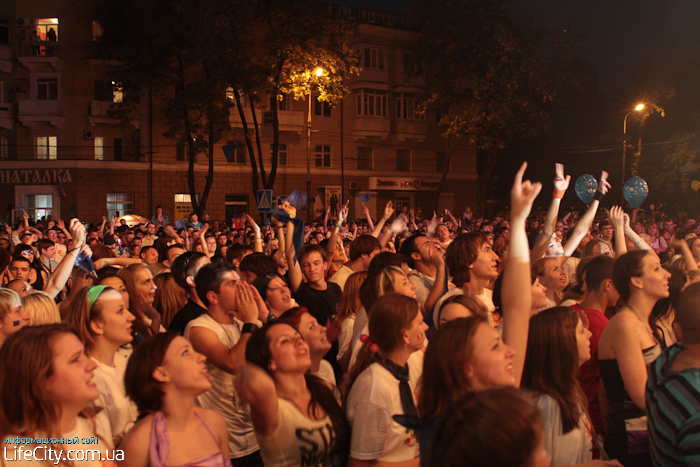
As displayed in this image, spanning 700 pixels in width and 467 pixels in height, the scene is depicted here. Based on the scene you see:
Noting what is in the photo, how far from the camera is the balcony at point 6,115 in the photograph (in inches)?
1083

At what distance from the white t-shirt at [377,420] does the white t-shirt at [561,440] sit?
0.67m

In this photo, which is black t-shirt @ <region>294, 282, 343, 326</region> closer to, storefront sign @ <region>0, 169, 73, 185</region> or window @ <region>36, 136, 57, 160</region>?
storefront sign @ <region>0, 169, 73, 185</region>

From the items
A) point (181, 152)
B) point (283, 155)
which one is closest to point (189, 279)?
point (181, 152)

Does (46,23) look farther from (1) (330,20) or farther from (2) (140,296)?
(2) (140,296)

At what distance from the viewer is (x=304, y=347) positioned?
2.94 meters

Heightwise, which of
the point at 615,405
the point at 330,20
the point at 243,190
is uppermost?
the point at 330,20

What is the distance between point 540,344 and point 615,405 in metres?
0.76

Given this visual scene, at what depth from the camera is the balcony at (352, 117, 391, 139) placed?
109 ft

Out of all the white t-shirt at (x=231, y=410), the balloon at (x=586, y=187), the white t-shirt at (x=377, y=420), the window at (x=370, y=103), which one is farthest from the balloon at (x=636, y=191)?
the window at (x=370, y=103)

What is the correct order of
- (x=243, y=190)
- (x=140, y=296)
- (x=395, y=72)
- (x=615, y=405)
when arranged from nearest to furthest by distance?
(x=615, y=405) < (x=140, y=296) < (x=243, y=190) < (x=395, y=72)

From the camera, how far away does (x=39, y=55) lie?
2758cm

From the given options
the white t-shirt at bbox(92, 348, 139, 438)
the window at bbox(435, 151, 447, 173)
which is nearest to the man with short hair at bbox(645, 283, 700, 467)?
the white t-shirt at bbox(92, 348, 139, 438)

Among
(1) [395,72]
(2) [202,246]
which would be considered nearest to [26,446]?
(2) [202,246]

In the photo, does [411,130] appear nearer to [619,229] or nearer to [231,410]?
[619,229]
